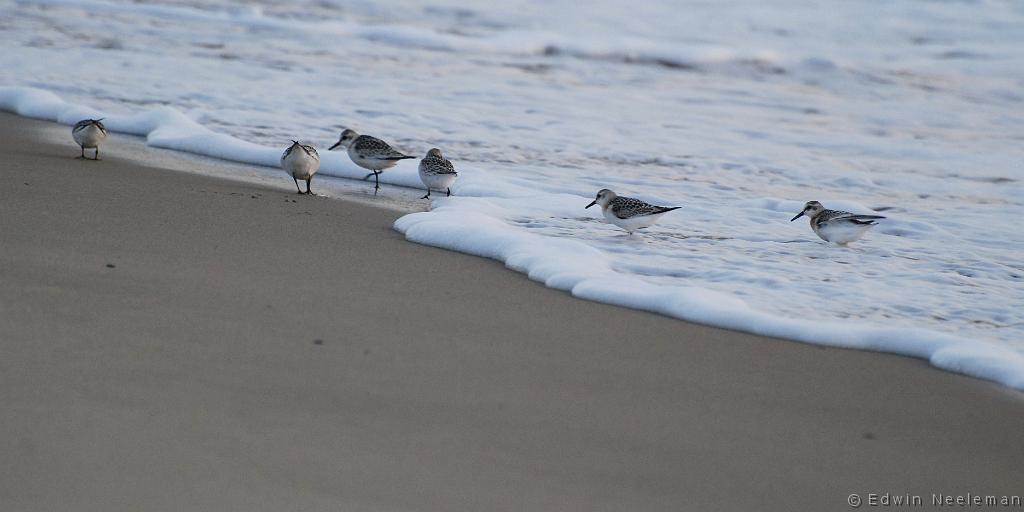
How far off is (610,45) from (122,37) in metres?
7.89

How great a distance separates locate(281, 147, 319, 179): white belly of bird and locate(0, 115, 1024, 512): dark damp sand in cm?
191

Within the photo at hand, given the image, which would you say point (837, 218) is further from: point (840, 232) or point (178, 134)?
point (178, 134)

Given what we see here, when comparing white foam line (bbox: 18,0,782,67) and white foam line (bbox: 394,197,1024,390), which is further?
white foam line (bbox: 18,0,782,67)

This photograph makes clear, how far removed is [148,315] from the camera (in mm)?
4520

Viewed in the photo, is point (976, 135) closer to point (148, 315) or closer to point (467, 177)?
point (467, 177)

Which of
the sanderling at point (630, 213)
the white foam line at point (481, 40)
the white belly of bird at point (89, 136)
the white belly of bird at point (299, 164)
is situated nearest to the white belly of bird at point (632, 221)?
the sanderling at point (630, 213)

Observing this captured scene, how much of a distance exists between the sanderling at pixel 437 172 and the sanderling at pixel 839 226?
236 cm

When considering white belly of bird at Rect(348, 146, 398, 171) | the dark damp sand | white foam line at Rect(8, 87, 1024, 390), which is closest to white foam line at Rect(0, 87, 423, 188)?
white foam line at Rect(8, 87, 1024, 390)

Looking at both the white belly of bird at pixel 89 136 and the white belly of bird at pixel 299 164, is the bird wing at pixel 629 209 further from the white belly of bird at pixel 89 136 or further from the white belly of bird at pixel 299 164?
the white belly of bird at pixel 89 136

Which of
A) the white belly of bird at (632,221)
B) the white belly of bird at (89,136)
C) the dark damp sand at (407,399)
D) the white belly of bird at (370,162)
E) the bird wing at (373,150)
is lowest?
the dark damp sand at (407,399)

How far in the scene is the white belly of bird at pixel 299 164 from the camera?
7.77 metres

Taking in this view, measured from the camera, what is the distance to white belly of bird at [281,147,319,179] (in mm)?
7766

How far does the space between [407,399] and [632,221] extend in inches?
132

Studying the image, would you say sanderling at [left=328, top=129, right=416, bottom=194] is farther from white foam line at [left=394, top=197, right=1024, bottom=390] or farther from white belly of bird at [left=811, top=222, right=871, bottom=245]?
white belly of bird at [left=811, top=222, right=871, bottom=245]
